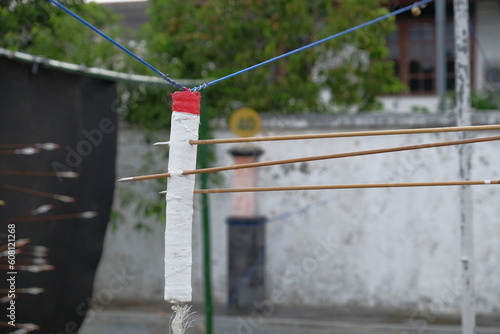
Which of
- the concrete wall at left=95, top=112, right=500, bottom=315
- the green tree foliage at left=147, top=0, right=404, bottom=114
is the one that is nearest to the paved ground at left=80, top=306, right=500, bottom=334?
the concrete wall at left=95, top=112, right=500, bottom=315

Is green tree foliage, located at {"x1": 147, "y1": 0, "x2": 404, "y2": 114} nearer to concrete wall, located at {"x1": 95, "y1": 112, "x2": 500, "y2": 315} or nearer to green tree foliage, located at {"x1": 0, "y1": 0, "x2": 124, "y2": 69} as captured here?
green tree foliage, located at {"x1": 0, "y1": 0, "x2": 124, "y2": 69}

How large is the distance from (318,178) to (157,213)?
207 centimetres

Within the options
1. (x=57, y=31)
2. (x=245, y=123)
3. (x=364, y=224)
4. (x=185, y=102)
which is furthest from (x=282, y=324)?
(x=185, y=102)

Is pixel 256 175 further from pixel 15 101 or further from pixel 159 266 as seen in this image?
pixel 15 101

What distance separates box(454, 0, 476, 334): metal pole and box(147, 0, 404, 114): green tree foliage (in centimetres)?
474

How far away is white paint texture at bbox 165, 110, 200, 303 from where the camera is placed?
338 cm

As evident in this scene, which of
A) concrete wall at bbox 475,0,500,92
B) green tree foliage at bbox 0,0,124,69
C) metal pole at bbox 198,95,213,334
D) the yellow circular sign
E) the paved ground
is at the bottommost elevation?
the paved ground

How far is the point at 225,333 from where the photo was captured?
9.16m

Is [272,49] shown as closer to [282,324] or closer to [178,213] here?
[282,324]

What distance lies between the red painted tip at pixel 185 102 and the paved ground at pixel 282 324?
605 centimetres

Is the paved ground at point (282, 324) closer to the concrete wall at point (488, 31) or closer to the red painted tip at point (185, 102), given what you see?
the red painted tip at point (185, 102)

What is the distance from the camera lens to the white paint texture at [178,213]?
338cm

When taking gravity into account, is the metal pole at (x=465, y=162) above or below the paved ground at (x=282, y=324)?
above

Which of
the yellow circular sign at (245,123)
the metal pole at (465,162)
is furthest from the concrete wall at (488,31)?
the metal pole at (465,162)
